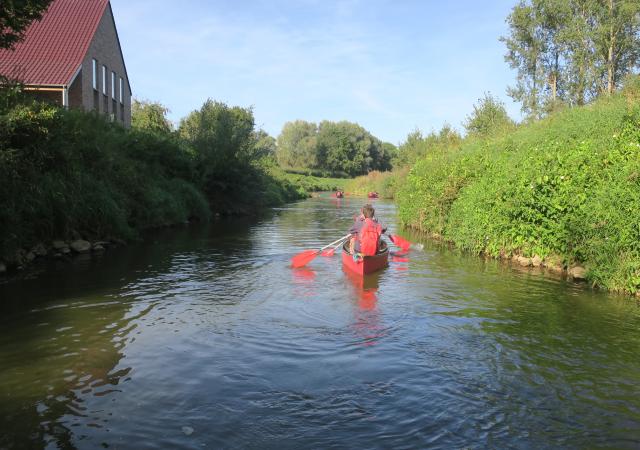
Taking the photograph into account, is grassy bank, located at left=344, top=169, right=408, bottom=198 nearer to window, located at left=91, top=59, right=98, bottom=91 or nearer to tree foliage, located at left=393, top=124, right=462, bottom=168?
tree foliage, located at left=393, top=124, right=462, bottom=168

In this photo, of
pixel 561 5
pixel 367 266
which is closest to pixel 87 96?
pixel 367 266

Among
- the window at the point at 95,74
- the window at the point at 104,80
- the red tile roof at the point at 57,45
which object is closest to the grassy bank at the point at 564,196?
the red tile roof at the point at 57,45

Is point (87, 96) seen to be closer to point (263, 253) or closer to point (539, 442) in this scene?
point (263, 253)

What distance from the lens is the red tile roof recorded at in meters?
26.7

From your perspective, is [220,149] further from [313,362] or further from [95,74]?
[313,362]

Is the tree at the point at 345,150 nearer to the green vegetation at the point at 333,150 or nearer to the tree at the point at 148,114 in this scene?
the green vegetation at the point at 333,150

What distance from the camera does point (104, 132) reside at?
66.9ft

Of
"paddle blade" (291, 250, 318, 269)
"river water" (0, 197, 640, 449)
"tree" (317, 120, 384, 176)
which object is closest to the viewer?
"river water" (0, 197, 640, 449)

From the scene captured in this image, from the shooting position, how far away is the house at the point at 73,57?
→ 26.6 meters

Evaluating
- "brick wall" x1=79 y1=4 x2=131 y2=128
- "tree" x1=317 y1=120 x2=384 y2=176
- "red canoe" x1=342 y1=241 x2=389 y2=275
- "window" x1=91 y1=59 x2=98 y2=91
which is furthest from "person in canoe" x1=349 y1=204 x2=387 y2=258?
"tree" x1=317 y1=120 x2=384 y2=176

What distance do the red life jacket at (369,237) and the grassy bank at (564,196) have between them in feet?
13.0

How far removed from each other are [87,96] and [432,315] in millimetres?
25264

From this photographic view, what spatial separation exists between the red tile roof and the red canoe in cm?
1940

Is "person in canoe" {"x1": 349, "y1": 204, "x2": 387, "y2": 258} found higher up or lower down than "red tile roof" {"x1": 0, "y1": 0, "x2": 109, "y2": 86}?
lower down
